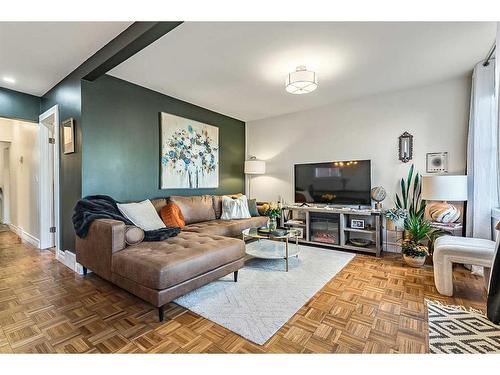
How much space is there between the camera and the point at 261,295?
2.12 meters

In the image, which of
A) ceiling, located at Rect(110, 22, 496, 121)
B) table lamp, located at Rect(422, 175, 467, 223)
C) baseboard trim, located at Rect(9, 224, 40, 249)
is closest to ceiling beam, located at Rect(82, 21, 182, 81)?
ceiling, located at Rect(110, 22, 496, 121)

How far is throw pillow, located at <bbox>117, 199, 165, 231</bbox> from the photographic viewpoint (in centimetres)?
261

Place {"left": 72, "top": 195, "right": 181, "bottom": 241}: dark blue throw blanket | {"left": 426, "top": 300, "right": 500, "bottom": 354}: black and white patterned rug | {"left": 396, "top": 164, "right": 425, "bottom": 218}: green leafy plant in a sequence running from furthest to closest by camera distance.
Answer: {"left": 396, "top": 164, "right": 425, "bottom": 218}: green leafy plant < {"left": 72, "top": 195, "right": 181, "bottom": 241}: dark blue throw blanket < {"left": 426, "top": 300, "right": 500, "bottom": 354}: black and white patterned rug

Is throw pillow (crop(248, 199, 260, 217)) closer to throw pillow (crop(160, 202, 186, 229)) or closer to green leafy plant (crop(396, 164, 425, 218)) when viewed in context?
throw pillow (crop(160, 202, 186, 229))

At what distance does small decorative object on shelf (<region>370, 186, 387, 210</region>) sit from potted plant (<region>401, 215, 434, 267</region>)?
22.6 inches

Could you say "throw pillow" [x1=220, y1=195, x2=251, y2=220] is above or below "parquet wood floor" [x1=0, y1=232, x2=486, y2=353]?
above

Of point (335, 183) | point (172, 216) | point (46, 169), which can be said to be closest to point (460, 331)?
point (335, 183)

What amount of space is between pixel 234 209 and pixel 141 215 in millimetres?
1551

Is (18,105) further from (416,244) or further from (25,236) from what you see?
(416,244)

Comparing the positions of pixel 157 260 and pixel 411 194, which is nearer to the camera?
pixel 157 260

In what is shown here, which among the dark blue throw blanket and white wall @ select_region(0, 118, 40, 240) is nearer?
the dark blue throw blanket

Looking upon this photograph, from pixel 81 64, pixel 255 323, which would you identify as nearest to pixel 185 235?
pixel 255 323

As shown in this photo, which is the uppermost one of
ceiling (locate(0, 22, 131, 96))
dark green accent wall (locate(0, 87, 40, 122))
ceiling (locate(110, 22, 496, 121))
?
ceiling (locate(110, 22, 496, 121))
